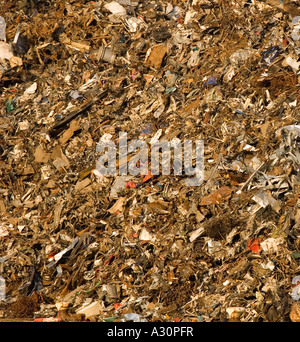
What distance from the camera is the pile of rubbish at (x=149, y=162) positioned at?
5.36m

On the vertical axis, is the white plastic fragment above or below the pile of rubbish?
above

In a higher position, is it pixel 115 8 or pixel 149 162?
pixel 115 8

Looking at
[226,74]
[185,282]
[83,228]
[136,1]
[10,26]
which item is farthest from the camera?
[10,26]

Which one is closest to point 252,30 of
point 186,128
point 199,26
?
point 199,26

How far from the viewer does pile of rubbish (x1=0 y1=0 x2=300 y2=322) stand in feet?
17.6

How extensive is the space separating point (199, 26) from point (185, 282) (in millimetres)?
4241

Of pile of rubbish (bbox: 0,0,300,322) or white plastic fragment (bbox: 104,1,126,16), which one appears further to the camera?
white plastic fragment (bbox: 104,1,126,16)

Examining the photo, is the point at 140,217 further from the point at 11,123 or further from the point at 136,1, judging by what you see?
the point at 136,1

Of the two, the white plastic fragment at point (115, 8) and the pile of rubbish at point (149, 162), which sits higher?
the white plastic fragment at point (115, 8)

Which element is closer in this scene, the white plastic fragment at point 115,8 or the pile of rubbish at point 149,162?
the pile of rubbish at point 149,162

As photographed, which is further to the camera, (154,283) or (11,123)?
(11,123)

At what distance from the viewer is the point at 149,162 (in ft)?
21.7

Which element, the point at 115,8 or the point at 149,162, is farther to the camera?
the point at 115,8

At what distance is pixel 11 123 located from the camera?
8086mm
